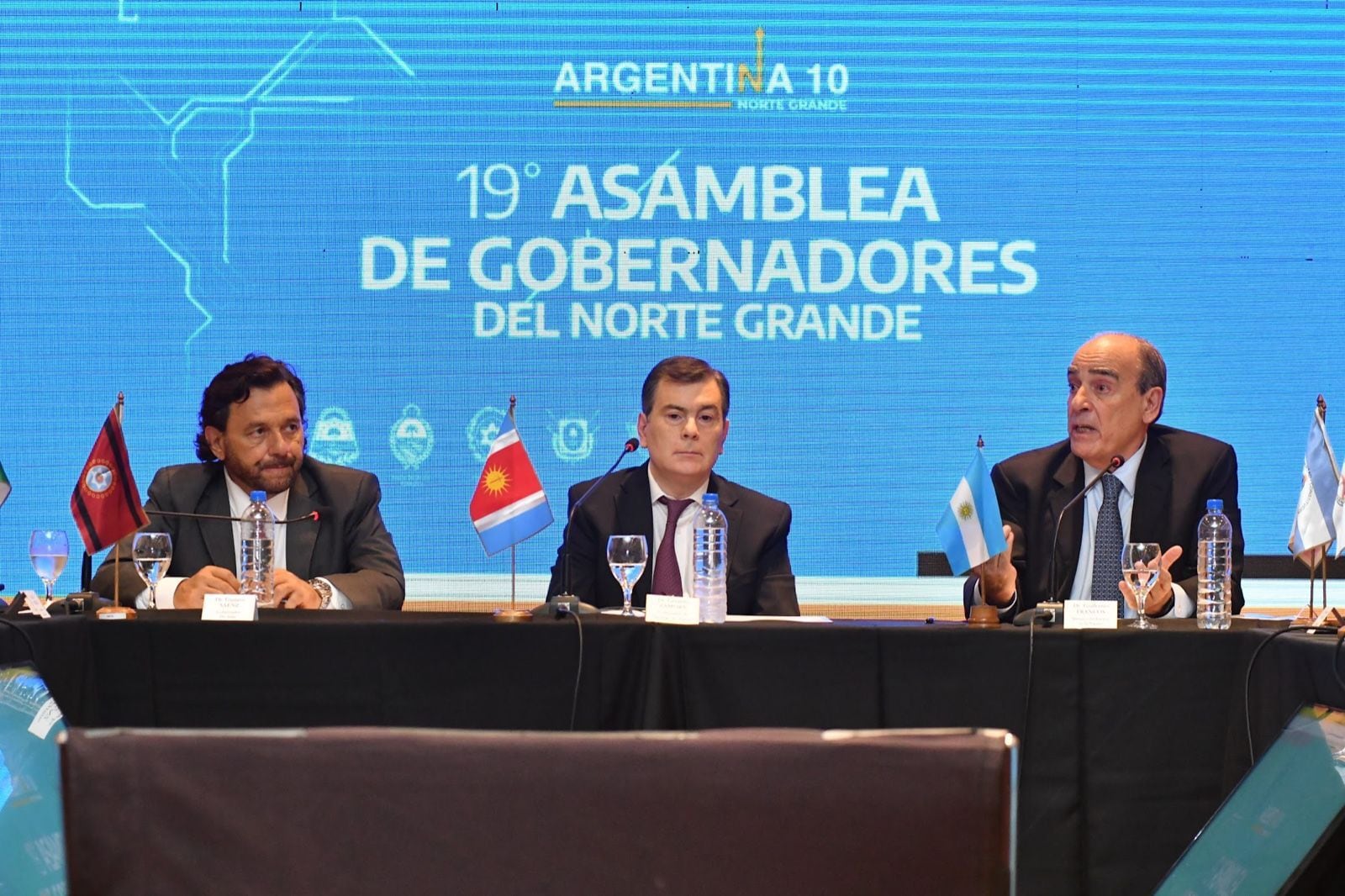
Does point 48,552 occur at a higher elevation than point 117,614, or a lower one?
higher

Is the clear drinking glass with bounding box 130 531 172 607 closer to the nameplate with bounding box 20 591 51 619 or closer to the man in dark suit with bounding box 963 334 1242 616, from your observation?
the nameplate with bounding box 20 591 51 619

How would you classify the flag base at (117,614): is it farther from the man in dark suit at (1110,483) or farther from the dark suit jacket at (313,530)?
the man in dark suit at (1110,483)

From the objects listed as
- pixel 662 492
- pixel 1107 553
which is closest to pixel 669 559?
pixel 662 492

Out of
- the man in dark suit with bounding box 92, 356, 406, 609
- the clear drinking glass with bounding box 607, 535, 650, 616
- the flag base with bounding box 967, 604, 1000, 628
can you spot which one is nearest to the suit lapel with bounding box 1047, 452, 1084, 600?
the flag base with bounding box 967, 604, 1000, 628

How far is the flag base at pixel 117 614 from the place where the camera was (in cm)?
328

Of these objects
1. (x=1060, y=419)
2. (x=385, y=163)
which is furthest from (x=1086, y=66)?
(x=385, y=163)

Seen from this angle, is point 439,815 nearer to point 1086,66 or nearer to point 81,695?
point 81,695

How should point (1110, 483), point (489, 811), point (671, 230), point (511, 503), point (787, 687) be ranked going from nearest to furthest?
point (489, 811)
point (787, 687)
point (511, 503)
point (1110, 483)
point (671, 230)

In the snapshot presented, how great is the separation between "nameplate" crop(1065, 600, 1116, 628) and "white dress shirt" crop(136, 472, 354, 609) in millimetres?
1806

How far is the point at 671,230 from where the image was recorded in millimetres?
5262

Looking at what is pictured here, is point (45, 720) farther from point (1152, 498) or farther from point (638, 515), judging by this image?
point (1152, 498)

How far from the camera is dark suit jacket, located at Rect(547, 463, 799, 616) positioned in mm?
4086

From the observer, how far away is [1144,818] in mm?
3047

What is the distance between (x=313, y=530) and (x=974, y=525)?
1855mm
